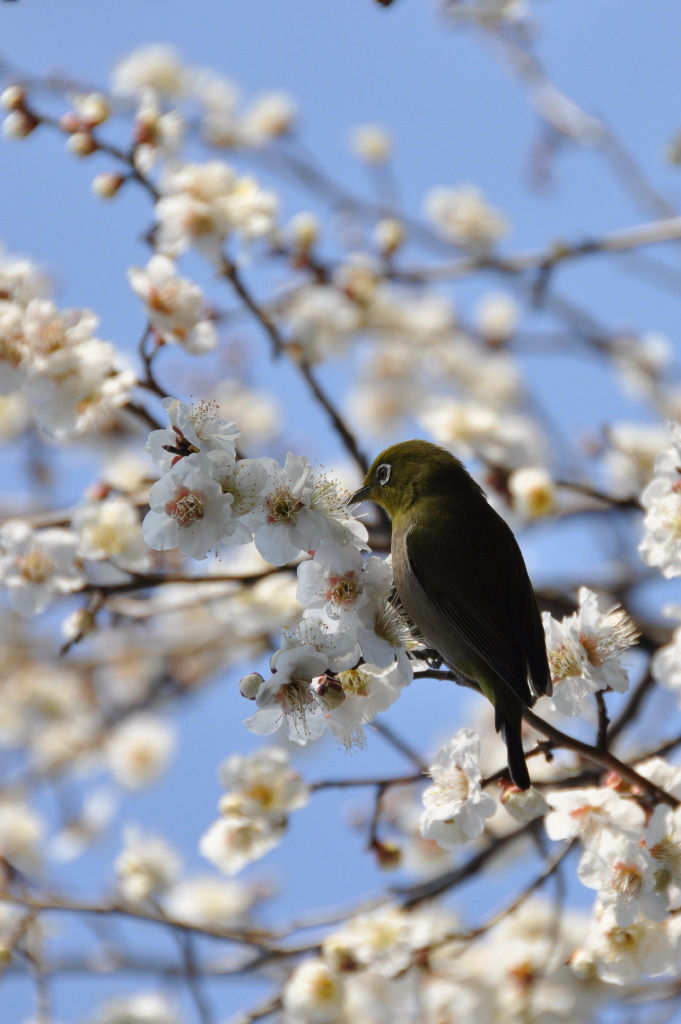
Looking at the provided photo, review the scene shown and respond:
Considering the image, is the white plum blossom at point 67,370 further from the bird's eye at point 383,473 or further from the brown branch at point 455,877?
the brown branch at point 455,877

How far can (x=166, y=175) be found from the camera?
10.4 feet

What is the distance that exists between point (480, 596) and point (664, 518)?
497 mm

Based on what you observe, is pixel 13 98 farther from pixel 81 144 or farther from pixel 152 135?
pixel 152 135

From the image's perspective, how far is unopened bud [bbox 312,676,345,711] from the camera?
166cm

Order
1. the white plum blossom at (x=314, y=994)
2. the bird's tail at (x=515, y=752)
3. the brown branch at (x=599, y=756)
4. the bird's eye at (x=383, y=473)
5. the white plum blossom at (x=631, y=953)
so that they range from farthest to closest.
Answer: the white plum blossom at (x=314, y=994)
the bird's eye at (x=383, y=473)
the white plum blossom at (x=631, y=953)
the bird's tail at (x=515, y=752)
the brown branch at (x=599, y=756)

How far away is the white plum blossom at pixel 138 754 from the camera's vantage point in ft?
19.1

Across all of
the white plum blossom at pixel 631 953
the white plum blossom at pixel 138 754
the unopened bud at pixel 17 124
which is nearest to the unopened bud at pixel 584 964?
the white plum blossom at pixel 631 953

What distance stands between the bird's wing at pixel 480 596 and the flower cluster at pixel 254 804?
32.9 inches

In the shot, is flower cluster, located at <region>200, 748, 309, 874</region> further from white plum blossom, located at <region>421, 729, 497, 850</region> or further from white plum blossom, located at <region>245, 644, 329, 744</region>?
white plum blossom, located at <region>245, 644, 329, 744</region>

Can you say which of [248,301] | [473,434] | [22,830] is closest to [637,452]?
[473,434]

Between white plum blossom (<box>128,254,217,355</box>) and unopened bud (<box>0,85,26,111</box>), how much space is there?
69 centimetres

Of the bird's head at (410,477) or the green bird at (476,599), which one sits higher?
→ the bird's head at (410,477)

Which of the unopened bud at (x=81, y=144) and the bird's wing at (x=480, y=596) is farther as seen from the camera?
the unopened bud at (x=81, y=144)

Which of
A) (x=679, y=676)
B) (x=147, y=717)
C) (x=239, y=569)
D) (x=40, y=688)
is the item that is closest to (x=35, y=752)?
(x=40, y=688)
